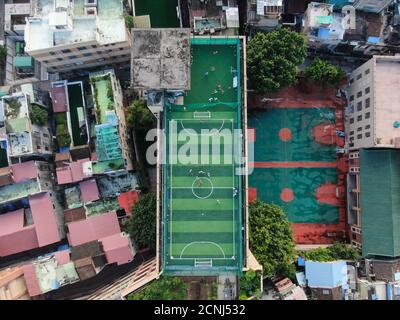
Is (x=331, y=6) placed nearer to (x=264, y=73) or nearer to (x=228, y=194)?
(x=264, y=73)

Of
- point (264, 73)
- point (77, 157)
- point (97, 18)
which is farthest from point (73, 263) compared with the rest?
point (264, 73)

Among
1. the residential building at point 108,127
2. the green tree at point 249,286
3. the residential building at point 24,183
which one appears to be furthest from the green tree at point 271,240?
the residential building at point 24,183

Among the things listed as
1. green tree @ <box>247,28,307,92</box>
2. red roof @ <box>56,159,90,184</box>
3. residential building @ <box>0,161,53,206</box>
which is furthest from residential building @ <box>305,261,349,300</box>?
residential building @ <box>0,161,53,206</box>

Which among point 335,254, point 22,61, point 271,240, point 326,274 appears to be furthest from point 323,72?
point 22,61

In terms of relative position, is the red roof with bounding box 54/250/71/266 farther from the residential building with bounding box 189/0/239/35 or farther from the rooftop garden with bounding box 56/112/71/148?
the residential building with bounding box 189/0/239/35

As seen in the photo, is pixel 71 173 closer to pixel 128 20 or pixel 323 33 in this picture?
Answer: pixel 128 20
